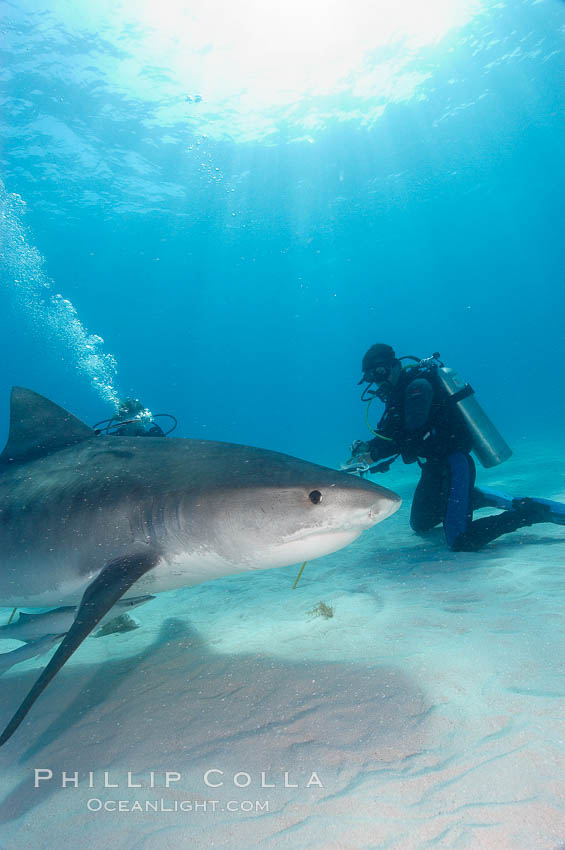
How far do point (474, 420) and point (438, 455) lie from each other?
80 centimetres

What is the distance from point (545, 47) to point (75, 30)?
25.7 metres

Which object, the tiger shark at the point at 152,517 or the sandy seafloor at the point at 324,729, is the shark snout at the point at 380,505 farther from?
the sandy seafloor at the point at 324,729

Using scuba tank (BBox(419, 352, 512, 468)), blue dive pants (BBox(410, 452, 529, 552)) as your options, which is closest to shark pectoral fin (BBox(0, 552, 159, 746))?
blue dive pants (BBox(410, 452, 529, 552))

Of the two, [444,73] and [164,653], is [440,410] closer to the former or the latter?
[164,653]

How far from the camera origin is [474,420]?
609cm

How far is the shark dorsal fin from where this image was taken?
3184 millimetres

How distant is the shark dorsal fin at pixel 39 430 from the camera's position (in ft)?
10.4

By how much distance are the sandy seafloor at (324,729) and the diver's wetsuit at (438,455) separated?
1.16m

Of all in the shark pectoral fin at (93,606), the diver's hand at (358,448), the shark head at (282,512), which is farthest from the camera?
the diver's hand at (358,448)

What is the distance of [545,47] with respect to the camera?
77.0ft

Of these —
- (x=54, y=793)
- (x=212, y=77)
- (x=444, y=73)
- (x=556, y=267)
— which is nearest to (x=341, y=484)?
(x=54, y=793)

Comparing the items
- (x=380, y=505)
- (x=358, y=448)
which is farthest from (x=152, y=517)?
(x=358, y=448)

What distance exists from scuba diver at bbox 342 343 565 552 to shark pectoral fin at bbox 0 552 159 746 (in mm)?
3045

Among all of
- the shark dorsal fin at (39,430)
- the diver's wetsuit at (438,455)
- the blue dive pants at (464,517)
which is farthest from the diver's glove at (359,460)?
the shark dorsal fin at (39,430)
